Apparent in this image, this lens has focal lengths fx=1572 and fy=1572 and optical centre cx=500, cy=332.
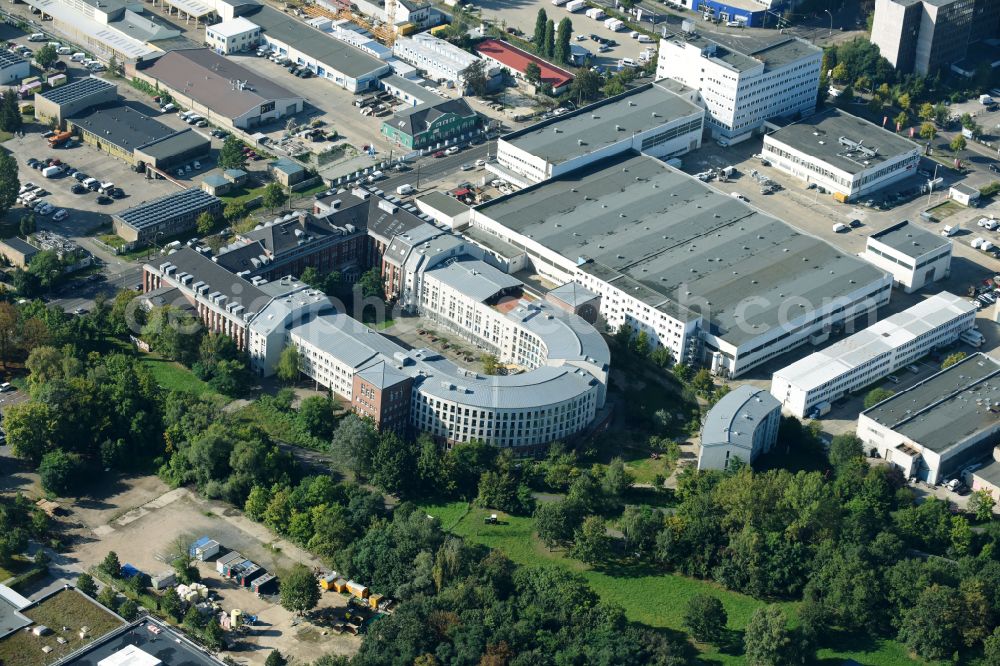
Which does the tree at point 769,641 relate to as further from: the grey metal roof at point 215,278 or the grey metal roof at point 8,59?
the grey metal roof at point 8,59

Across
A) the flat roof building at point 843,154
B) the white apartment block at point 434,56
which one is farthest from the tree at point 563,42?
the flat roof building at point 843,154

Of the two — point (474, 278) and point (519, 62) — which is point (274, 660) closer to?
point (474, 278)

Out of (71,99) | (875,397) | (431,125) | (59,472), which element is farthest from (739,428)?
(71,99)

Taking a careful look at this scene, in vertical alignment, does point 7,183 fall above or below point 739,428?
above

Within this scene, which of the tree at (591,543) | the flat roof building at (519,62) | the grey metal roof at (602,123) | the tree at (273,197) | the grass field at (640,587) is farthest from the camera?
the flat roof building at (519,62)

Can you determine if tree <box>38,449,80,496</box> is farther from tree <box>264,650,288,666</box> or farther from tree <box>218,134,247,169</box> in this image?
tree <box>218,134,247,169</box>
